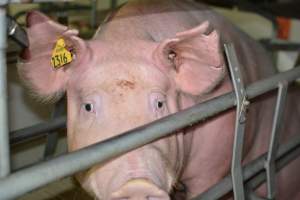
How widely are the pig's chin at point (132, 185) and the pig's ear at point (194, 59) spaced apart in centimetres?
35

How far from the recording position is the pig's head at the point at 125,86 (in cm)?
114

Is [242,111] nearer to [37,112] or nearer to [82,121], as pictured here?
[82,121]

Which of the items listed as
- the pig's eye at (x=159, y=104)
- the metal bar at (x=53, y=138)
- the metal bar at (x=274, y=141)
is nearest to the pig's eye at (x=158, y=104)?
the pig's eye at (x=159, y=104)

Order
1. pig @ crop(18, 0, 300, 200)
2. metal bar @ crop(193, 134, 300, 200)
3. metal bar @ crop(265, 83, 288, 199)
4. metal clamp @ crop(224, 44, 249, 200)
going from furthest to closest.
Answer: metal bar @ crop(265, 83, 288, 199), metal bar @ crop(193, 134, 300, 200), metal clamp @ crop(224, 44, 249, 200), pig @ crop(18, 0, 300, 200)

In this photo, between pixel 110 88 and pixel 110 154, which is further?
pixel 110 88

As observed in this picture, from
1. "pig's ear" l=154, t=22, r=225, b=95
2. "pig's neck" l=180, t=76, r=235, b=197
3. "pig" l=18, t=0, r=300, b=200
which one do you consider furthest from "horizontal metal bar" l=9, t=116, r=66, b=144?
"pig's ear" l=154, t=22, r=225, b=95

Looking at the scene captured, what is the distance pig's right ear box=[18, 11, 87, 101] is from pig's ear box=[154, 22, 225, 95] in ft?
0.76

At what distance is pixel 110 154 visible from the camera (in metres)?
0.94

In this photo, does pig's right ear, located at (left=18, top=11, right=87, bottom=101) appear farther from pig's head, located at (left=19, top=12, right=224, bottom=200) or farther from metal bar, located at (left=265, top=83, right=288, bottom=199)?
metal bar, located at (left=265, top=83, right=288, bottom=199)

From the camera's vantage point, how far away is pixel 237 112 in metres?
1.30

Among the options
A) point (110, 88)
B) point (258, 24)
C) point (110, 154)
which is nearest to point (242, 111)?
point (110, 88)

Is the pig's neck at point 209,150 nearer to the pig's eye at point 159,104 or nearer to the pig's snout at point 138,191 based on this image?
the pig's eye at point 159,104

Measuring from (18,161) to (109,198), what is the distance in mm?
1230

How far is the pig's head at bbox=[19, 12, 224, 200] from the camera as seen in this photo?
3.75 ft
